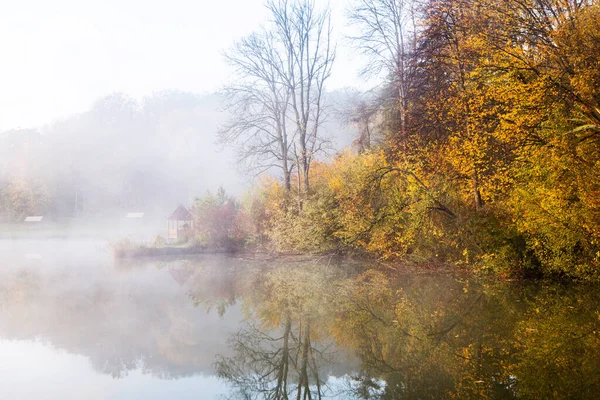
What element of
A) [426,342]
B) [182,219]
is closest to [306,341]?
[426,342]

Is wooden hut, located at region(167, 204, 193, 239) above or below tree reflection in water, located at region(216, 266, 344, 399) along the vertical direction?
above

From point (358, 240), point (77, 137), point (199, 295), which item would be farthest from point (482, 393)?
point (77, 137)

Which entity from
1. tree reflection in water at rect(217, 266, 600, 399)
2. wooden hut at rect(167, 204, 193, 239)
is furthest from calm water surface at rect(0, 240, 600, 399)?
wooden hut at rect(167, 204, 193, 239)

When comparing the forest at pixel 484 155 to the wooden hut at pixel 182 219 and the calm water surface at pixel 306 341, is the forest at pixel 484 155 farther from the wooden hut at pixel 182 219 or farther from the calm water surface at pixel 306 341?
the wooden hut at pixel 182 219

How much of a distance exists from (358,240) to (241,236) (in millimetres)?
11313

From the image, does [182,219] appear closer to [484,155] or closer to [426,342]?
[484,155]

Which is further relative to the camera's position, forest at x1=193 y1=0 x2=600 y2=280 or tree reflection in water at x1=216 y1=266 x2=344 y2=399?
forest at x1=193 y1=0 x2=600 y2=280

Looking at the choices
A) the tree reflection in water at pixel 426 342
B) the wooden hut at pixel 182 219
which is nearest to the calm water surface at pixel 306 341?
the tree reflection in water at pixel 426 342

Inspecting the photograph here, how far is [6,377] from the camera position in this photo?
7371mm

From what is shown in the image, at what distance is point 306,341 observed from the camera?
9.15 meters

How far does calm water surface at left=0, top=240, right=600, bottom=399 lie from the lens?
666 centimetres

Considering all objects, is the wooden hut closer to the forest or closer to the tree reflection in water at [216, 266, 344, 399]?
the forest

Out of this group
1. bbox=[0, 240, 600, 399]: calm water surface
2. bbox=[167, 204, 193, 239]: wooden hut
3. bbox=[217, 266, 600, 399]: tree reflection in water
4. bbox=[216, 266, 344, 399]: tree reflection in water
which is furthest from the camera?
bbox=[167, 204, 193, 239]: wooden hut

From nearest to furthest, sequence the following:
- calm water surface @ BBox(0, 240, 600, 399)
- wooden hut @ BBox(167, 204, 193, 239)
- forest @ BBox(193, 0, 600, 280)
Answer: calm water surface @ BBox(0, 240, 600, 399) < forest @ BBox(193, 0, 600, 280) < wooden hut @ BBox(167, 204, 193, 239)
